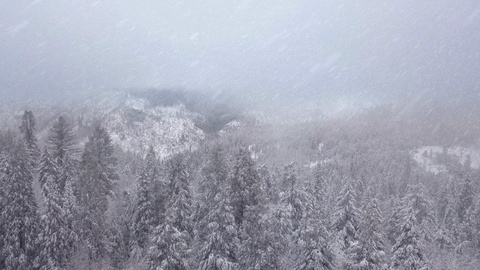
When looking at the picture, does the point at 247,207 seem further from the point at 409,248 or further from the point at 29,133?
the point at 29,133

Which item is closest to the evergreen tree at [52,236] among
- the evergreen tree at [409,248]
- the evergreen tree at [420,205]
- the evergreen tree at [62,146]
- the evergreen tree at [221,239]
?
the evergreen tree at [62,146]

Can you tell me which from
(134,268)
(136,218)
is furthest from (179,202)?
(134,268)

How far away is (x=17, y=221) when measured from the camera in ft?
85.1

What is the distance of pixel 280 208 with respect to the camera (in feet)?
84.5

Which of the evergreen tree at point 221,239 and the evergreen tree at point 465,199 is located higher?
the evergreen tree at point 221,239

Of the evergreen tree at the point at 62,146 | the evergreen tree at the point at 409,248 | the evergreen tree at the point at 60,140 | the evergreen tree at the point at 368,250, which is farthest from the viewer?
the evergreen tree at the point at 60,140

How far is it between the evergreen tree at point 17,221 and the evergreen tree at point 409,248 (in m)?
31.2

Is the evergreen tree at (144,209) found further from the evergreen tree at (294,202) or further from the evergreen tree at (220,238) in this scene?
the evergreen tree at (294,202)

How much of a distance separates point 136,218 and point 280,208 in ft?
47.2

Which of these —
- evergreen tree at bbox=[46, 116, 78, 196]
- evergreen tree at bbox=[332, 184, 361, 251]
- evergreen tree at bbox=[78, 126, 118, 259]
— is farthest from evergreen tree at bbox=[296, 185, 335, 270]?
evergreen tree at bbox=[46, 116, 78, 196]

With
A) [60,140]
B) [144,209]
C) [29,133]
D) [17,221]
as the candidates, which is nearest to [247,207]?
[144,209]

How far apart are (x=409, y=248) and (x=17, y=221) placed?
33.1 meters

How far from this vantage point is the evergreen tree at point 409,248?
2475 cm

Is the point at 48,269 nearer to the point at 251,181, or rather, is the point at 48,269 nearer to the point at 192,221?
the point at 192,221
